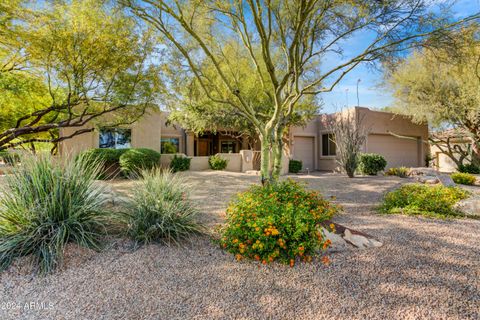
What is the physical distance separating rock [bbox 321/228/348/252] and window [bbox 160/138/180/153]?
563 inches

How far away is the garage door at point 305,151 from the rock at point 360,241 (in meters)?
14.7

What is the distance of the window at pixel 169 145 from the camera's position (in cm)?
1677

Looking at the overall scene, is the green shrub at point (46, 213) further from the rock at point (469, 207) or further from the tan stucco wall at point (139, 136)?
the tan stucco wall at point (139, 136)

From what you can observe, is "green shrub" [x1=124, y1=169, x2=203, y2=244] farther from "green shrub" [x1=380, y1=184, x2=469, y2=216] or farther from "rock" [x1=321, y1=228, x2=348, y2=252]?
"green shrub" [x1=380, y1=184, x2=469, y2=216]

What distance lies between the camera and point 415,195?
581cm

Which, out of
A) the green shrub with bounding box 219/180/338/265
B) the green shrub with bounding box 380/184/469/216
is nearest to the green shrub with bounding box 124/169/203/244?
the green shrub with bounding box 219/180/338/265

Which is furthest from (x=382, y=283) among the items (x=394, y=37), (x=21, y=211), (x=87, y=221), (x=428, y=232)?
(x=394, y=37)

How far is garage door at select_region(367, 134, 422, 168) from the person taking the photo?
17.3m

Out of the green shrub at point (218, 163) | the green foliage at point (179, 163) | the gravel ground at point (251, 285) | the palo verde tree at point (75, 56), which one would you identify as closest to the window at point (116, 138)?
the green foliage at point (179, 163)

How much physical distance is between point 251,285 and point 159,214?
1.86 metres

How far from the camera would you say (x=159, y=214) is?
401cm

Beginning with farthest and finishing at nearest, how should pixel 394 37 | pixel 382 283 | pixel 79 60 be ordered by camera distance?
pixel 79 60 < pixel 394 37 < pixel 382 283

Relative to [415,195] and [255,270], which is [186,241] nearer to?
[255,270]

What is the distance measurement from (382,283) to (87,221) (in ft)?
12.5
